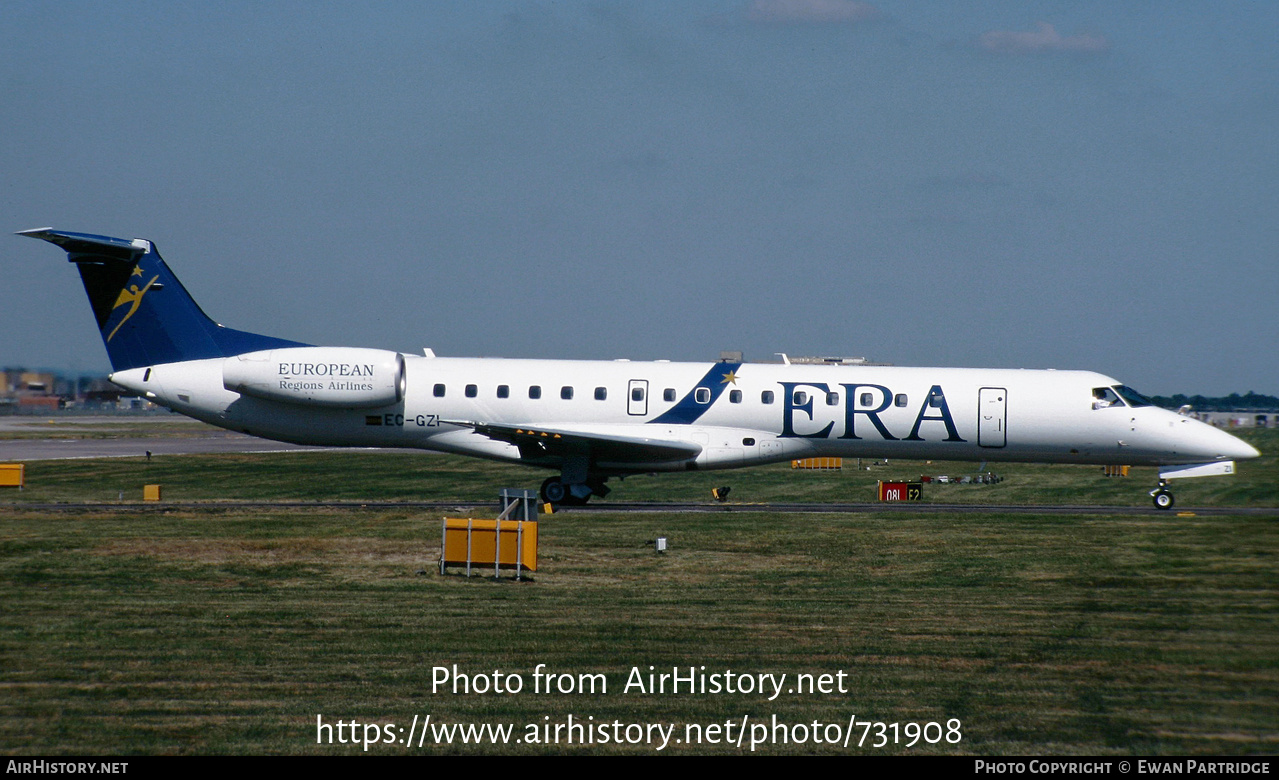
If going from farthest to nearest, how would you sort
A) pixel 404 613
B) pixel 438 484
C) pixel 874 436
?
pixel 438 484 < pixel 874 436 < pixel 404 613

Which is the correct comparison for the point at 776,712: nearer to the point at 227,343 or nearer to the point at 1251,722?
the point at 1251,722

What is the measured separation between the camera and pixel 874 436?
92.6ft

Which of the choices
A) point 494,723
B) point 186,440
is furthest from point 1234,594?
point 186,440

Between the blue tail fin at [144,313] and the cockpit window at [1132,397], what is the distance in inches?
788

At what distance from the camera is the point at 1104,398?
28.2m

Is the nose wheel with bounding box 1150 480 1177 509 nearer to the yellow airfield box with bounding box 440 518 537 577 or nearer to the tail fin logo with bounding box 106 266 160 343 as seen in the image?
the yellow airfield box with bounding box 440 518 537 577

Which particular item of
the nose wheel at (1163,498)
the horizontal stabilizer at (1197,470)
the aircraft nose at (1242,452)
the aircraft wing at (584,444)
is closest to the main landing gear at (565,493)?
the aircraft wing at (584,444)

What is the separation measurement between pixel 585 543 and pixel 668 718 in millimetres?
11076

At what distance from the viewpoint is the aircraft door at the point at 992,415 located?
28109mm

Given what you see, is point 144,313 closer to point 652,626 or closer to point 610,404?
point 610,404

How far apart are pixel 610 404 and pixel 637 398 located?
68 cm

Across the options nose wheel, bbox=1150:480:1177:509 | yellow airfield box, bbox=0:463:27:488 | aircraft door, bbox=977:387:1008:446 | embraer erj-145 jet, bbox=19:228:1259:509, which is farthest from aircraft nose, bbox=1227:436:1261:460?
yellow airfield box, bbox=0:463:27:488

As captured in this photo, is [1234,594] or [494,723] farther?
[1234,594]

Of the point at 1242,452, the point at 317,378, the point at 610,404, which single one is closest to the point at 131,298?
the point at 317,378
